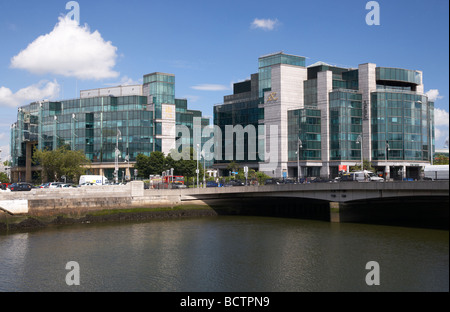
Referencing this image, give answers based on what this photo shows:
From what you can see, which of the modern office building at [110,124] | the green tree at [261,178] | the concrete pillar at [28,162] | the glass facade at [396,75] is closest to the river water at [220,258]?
the green tree at [261,178]

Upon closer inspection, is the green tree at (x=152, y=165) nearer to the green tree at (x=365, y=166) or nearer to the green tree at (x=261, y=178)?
the green tree at (x=261, y=178)

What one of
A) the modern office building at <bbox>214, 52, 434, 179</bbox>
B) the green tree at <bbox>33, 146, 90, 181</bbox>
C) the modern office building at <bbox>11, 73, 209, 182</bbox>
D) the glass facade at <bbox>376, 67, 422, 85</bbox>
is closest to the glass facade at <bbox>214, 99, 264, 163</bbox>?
the modern office building at <bbox>214, 52, 434, 179</bbox>

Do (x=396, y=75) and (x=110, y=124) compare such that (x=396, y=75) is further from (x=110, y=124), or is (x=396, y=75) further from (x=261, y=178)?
(x=110, y=124)

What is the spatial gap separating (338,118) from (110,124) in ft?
214

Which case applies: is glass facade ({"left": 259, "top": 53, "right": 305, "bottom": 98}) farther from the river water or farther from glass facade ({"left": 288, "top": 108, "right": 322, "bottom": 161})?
the river water

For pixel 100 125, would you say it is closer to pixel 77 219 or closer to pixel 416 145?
pixel 77 219

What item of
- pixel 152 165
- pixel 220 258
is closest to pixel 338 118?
pixel 152 165

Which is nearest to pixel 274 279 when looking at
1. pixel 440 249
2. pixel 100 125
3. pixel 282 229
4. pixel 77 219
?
pixel 440 249

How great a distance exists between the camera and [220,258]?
116ft

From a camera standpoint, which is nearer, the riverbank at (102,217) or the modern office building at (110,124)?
the riverbank at (102,217)

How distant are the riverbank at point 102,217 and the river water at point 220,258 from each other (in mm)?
3568

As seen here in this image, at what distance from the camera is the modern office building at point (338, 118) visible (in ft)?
350

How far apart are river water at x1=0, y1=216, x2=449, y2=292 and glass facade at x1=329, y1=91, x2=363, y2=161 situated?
60851mm

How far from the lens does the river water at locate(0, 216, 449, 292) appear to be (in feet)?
91.2
